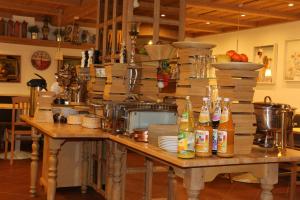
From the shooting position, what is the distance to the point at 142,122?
2.91 metres

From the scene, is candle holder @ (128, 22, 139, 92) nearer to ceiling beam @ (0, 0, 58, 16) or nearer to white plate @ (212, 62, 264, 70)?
white plate @ (212, 62, 264, 70)

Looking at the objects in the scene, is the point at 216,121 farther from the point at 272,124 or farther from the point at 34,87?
the point at 34,87

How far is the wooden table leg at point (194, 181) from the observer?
201 centimetres

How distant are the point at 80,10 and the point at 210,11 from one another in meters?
2.28

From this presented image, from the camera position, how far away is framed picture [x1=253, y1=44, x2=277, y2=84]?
7215 mm

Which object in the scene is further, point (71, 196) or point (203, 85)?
point (71, 196)

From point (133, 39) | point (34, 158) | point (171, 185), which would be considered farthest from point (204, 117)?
point (34, 158)

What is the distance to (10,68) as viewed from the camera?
8.24m

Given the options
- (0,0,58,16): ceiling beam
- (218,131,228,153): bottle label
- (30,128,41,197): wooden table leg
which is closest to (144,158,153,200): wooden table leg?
(30,128,41,197): wooden table leg

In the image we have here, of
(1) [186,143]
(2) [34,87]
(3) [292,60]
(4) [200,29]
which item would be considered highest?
(4) [200,29]

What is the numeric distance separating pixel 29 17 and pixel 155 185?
5.55 metres

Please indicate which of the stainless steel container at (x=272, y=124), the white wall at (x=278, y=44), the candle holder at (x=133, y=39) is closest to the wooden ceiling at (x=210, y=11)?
the white wall at (x=278, y=44)

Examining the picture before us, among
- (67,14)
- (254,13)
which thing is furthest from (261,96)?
(67,14)

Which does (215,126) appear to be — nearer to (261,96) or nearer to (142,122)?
(142,122)
